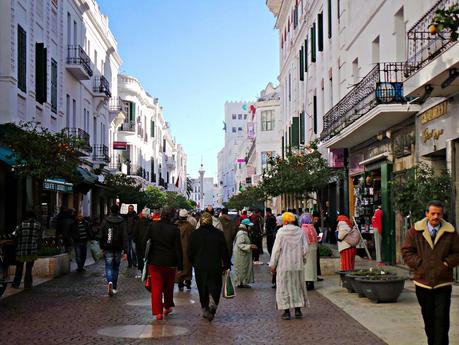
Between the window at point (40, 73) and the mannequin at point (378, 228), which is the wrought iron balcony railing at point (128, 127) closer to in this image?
the window at point (40, 73)

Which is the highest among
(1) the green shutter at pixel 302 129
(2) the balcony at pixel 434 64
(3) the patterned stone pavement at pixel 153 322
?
(1) the green shutter at pixel 302 129

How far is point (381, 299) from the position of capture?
12562mm

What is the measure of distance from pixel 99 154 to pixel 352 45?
67.5 feet

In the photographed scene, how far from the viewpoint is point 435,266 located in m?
7.40

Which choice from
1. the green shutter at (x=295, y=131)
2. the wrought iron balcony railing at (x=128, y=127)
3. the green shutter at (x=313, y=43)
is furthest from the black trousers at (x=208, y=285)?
the wrought iron balcony railing at (x=128, y=127)

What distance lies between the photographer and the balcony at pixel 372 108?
18.2m

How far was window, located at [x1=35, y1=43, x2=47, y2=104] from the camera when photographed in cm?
2689

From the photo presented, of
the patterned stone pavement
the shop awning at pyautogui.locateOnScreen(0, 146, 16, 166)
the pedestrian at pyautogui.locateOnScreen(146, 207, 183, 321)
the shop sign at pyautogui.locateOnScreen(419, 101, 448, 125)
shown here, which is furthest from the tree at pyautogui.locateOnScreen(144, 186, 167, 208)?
the pedestrian at pyautogui.locateOnScreen(146, 207, 183, 321)

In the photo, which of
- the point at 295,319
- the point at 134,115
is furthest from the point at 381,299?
the point at 134,115

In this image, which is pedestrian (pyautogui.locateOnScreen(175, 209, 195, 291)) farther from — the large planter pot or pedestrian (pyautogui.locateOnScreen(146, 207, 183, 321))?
the large planter pot

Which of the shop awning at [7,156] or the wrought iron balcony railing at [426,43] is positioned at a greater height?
the wrought iron balcony railing at [426,43]

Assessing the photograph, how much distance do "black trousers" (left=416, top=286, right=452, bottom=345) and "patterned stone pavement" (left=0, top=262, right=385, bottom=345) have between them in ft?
5.25

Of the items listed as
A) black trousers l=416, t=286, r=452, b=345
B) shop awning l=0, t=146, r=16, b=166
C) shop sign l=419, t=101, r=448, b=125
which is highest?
shop sign l=419, t=101, r=448, b=125

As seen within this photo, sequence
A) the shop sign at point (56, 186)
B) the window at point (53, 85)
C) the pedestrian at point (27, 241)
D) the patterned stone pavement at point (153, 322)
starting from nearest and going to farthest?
the patterned stone pavement at point (153, 322) → the pedestrian at point (27, 241) → the shop sign at point (56, 186) → the window at point (53, 85)
